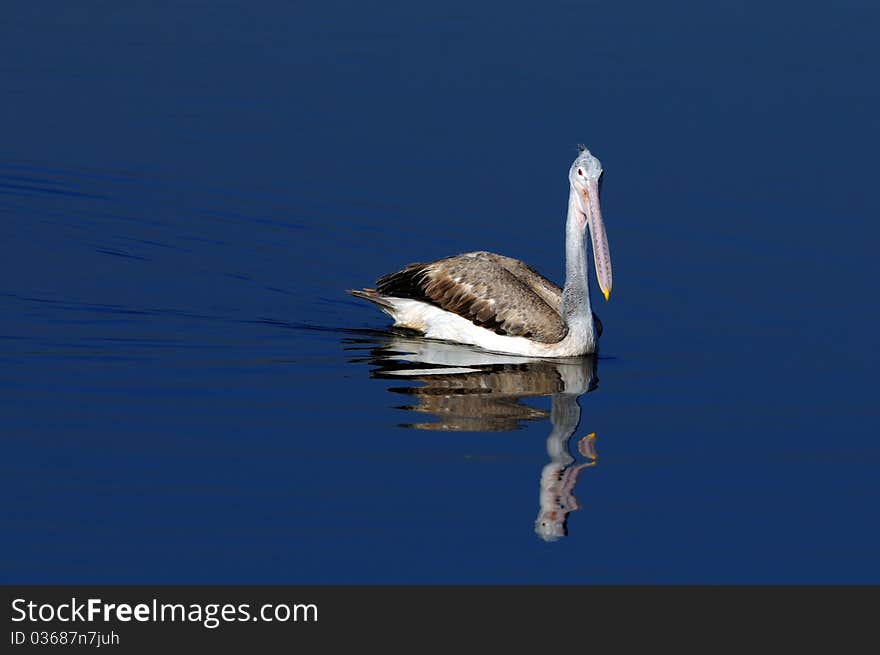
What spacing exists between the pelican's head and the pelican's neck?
3.2 inches

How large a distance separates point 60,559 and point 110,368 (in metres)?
3.62

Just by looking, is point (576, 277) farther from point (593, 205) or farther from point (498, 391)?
point (498, 391)

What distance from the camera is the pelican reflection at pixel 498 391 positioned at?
32.2 ft

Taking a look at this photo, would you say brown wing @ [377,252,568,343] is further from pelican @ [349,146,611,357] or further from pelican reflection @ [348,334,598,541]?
pelican reflection @ [348,334,598,541]

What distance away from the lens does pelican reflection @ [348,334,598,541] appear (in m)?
9.81

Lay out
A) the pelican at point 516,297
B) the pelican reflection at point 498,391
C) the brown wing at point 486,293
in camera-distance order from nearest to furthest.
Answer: the pelican reflection at point 498,391 → the pelican at point 516,297 → the brown wing at point 486,293

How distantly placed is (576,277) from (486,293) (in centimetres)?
76

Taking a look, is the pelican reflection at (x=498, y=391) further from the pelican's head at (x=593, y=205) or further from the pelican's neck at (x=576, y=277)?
the pelican's head at (x=593, y=205)

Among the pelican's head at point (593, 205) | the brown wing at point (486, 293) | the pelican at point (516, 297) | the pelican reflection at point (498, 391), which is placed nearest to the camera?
the pelican reflection at point (498, 391)

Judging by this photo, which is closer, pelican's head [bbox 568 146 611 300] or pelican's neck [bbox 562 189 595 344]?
pelican's head [bbox 568 146 611 300]

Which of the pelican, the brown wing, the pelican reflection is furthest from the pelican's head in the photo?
the pelican reflection

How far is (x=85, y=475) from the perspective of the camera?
30.9 ft

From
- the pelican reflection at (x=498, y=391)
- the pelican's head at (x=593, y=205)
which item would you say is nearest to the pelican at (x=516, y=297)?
the pelican's head at (x=593, y=205)

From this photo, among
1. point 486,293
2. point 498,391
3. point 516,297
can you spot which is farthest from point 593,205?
point 498,391
